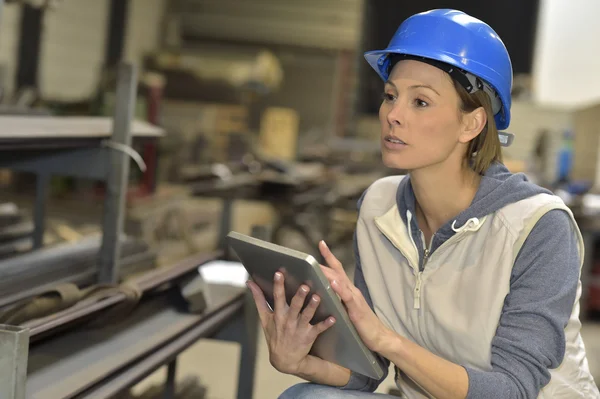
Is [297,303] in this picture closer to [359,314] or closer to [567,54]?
[359,314]

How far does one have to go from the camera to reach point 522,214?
1.56 metres

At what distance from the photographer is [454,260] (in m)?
1.64

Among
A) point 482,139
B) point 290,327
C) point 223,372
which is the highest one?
point 482,139

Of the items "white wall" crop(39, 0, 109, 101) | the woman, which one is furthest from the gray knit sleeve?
"white wall" crop(39, 0, 109, 101)

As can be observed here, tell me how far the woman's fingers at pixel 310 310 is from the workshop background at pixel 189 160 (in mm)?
481

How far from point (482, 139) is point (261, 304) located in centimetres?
59

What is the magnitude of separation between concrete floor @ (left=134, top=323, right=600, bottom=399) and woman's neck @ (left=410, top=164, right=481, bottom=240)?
1.17 meters

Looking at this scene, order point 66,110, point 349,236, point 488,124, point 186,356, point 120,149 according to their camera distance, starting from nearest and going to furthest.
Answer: point 488,124
point 120,149
point 186,356
point 66,110
point 349,236

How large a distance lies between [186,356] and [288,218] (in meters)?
2.61

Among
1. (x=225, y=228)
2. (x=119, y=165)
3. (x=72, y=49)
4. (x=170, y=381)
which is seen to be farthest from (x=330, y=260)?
(x=72, y=49)

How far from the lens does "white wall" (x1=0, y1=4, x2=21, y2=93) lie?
6562mm

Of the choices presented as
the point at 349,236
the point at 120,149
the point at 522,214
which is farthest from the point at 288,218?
the point at 522,214

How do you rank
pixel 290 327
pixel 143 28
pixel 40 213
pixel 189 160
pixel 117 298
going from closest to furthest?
1. pixel 290 327
2. pixel 117 298
3. pixel 40 213
4. pixel 189 160
5. pixel 143 28

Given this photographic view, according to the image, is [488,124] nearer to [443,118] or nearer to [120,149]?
[443,118]
